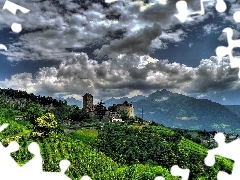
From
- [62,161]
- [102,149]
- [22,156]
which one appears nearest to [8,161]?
[62,161]

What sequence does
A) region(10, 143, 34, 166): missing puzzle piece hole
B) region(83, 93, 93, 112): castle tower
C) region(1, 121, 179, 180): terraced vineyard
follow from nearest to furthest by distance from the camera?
region(1, 121, 179, 180): terraced vineyard
region(10, 143, 34, 166): missing puzzle piece hole
region(83, 93, 93, 112): castle tower

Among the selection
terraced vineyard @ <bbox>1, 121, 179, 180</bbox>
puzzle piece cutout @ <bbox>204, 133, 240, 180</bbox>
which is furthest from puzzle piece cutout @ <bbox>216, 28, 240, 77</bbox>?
terraced vineyard @ <bbox>1, 121, 179, 180</bbox>

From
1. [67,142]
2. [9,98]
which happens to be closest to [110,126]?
[67,142]

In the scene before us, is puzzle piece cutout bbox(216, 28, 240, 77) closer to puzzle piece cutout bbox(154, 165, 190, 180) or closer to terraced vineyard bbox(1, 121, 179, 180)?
puzzle piece cutout bbox(154, 165, 190, 180)

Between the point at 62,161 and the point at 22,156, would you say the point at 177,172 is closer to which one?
the point at 62,161

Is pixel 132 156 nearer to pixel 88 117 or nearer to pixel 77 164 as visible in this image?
pixel 77 164

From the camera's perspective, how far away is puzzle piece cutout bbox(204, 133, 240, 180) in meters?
6.63

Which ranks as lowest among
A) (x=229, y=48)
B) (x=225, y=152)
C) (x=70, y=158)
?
(x=70, y=158)

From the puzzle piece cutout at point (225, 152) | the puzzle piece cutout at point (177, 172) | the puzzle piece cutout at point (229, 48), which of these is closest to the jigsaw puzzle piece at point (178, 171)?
the puzzle piece cutout at point (177, 172)

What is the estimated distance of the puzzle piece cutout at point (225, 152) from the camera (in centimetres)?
663

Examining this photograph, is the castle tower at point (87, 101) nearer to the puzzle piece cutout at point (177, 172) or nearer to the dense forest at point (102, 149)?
the dense forest at point (102, 149)

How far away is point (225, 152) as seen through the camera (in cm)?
714

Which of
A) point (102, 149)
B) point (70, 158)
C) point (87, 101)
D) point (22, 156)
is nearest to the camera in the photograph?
point (22, 156)

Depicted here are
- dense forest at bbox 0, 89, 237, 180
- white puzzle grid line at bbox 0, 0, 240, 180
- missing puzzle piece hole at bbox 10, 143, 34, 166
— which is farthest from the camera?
dense forest at bbox 0, 89, 237, 180
